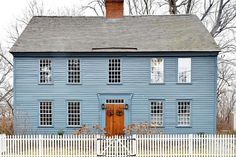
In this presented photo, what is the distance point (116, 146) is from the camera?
17.2 m

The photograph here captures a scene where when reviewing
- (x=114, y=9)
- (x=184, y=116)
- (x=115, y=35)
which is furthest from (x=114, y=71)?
(x=114, y=9)

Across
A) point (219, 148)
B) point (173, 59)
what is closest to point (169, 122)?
point (173, 59)

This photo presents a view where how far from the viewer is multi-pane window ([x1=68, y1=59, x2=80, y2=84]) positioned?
24.1 meters

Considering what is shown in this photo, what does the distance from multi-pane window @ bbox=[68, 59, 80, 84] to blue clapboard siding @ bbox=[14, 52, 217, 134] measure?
0.36 m

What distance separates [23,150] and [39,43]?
361 inches

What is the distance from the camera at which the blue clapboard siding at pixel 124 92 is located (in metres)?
23.6

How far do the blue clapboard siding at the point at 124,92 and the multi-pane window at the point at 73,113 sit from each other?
32 cm

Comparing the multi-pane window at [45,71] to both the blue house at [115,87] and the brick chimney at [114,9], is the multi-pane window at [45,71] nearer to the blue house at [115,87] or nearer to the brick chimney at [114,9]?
the blue house at [115,87]

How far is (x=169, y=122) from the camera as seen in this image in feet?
77.6

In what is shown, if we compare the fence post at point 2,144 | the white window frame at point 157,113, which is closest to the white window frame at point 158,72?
the white window frame at point 157,113

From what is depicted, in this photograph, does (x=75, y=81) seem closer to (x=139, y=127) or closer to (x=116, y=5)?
(x=139, y=127)

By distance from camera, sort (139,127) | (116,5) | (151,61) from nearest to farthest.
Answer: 1. (139,127)
2. (151,61)
3. (116,5)

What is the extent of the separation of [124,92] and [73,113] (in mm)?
3893

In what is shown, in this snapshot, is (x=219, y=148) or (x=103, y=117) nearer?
(x=219, y=148)
